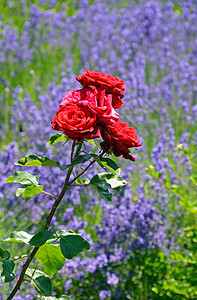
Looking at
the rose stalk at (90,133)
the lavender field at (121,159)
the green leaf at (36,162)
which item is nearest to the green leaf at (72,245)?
the rose stalk at (90,133)

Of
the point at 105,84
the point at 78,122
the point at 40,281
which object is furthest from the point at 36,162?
the point at 40,281

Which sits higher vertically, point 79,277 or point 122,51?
point 122,51

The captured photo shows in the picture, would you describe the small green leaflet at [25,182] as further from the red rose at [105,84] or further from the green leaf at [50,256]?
the red rose at [105,84]

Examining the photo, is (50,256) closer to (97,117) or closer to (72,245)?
(72,245)

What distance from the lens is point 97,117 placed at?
127cm

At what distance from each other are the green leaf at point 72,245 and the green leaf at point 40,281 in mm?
221

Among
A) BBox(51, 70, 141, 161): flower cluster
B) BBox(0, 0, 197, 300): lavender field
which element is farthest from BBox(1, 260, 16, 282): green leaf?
BBox(0, 0, 197, 300): lavender field

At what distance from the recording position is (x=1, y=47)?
15.0 feet

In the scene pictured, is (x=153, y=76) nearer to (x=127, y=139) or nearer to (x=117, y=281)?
(x=117, y=281)

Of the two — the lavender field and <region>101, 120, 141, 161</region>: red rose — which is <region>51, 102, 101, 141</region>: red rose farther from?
the lavender field

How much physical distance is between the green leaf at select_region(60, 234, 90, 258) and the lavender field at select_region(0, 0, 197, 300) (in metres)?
0.76

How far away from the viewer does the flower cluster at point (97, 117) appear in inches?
48.6

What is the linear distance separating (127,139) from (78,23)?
4458 millimetres

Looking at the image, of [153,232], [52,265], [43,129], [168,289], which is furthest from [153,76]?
[52,265]
